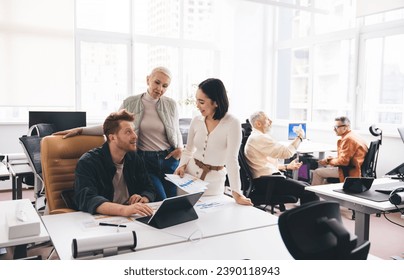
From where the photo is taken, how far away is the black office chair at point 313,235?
87cm

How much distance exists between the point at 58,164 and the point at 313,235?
1.75m

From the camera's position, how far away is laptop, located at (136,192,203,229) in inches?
66.3

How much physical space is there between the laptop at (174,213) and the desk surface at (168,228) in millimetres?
29

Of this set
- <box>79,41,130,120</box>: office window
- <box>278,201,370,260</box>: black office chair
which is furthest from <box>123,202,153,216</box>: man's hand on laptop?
<box>79,41,130,120</box>: office window

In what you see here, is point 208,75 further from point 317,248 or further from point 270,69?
point 317,248

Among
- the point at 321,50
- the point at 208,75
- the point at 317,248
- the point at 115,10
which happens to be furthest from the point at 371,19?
the point at 317,248

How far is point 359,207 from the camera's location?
2338 millimetres

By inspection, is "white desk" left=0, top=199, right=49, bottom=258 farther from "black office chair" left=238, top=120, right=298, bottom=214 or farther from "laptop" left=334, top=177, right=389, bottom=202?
"black office chair" left=238, top=120, right=298, bottom=214

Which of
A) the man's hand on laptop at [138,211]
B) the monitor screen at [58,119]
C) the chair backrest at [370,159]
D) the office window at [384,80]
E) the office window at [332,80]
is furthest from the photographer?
the office window at [332,80]

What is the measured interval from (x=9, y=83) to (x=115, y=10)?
2200 mm

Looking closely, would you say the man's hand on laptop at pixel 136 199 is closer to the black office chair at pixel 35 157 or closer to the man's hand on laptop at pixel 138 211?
the man's hand on laptop at pixel 138 211

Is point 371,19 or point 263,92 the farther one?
point 263,92

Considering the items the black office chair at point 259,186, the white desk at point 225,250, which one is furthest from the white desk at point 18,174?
the white desk at point 225,250

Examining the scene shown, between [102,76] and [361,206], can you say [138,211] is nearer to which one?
[361,206]
